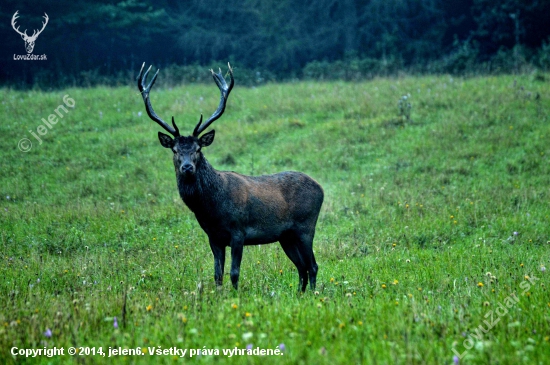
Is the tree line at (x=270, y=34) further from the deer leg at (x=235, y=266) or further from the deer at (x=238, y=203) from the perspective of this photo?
the deer leg at (x=235, y=266)

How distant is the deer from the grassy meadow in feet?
1.57

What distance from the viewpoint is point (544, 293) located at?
5.88 m

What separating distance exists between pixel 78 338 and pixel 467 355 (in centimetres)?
295

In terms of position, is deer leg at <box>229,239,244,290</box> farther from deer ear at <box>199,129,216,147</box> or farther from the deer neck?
deer ear at <box>199,129,216,147</box>

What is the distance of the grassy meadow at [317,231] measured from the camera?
4871mm

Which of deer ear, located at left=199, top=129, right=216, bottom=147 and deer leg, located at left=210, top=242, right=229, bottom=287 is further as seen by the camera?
deer ear, located at left=199, top=129, right=216, bottom=147

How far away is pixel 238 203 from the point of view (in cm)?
730

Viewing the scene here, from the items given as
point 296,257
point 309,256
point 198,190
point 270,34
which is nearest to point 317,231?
point 296,257

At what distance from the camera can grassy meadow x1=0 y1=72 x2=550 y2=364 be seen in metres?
4.87

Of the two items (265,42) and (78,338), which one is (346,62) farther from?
(78,338)

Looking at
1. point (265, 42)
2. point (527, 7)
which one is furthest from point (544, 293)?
point (265, 42)

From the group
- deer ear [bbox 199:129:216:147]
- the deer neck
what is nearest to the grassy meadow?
the deer neck

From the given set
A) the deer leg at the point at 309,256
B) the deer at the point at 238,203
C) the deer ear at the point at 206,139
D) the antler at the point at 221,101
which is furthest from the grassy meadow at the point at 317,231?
the antler at the point at 221,101

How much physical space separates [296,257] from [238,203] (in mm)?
1167
